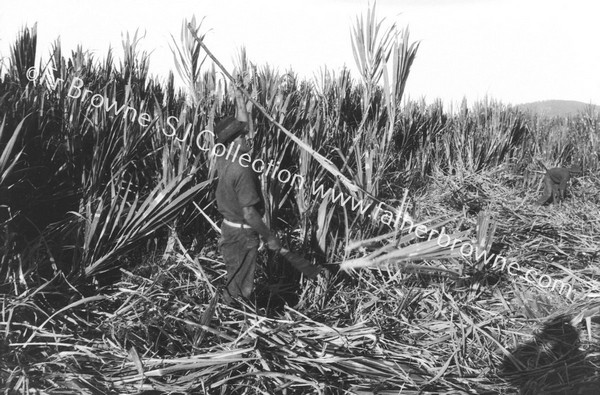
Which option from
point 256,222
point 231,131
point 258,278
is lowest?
point 258,278

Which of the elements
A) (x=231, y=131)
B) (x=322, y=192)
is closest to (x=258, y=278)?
(x=322, y=192)

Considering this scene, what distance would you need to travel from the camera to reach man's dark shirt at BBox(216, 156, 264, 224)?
9.96ft

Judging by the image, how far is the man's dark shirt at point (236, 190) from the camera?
119 inches

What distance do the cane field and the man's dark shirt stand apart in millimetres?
369

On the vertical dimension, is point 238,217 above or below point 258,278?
above

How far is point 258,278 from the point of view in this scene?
144 inches

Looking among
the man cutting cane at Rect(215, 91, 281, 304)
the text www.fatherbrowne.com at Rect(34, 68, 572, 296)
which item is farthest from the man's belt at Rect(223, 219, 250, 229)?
the text www.fatherbrowne.com at Rect(34, 68, 572, 296)

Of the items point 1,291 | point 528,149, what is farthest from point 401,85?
point 528,149

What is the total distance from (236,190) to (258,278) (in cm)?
87

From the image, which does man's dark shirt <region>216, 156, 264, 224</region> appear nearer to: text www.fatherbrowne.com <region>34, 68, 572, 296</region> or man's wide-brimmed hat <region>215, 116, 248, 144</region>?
man's wide-brimmed hat <region>215, 116, 248, 144</region>

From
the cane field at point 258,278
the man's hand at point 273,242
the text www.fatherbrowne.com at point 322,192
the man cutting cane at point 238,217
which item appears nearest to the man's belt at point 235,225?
the man cutting cane at point 238,217

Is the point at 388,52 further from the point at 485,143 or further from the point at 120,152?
the point at 485,143

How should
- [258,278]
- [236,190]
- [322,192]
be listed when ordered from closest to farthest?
1. [236,190]
2. [258,278]
3. [322,192]

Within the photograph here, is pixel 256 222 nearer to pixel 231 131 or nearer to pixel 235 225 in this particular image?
pixel 235 225
